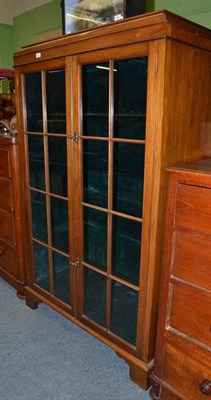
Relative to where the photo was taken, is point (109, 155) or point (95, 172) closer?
point (109, 155)

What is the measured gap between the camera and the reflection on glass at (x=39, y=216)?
5.99ft

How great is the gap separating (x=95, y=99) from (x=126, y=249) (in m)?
0.78

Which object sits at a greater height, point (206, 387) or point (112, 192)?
point (112, 192)

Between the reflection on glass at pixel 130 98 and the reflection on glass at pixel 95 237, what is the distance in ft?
1.49

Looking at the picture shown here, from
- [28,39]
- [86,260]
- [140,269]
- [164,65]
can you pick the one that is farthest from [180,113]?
[28,39]

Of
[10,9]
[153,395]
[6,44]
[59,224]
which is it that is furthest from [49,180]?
[10,9]

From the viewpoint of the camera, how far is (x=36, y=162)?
1.80 meters

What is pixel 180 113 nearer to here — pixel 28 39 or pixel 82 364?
pixel 82 364

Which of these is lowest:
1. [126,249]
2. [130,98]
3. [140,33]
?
[126,249]

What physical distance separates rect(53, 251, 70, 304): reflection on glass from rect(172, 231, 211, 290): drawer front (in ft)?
2.64

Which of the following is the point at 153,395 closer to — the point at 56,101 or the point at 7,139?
the point at 56,101

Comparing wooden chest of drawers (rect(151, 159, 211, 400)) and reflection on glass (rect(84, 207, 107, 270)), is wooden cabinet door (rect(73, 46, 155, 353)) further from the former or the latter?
wooden chest of drawers (rect(151, 159, 211, 400))

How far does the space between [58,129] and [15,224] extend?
0.82 m

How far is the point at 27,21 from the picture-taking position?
2.85 m
